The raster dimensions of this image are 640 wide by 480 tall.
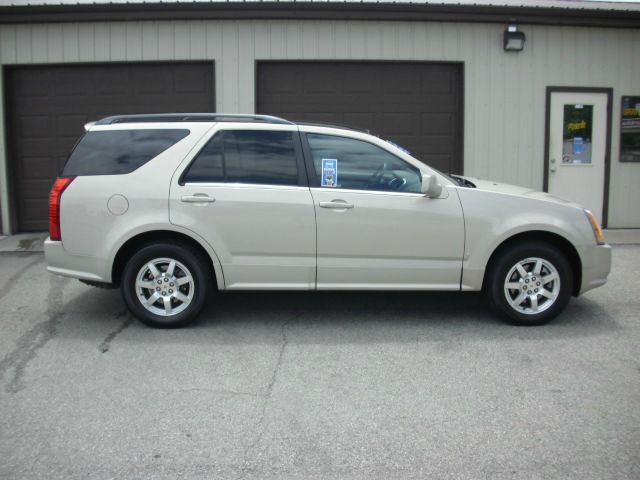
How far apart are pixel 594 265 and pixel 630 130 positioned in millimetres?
6193

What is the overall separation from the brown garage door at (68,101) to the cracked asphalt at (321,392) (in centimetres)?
464

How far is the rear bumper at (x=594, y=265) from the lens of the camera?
5848 mm

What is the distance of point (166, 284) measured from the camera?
579cm

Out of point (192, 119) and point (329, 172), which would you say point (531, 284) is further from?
point (192, 119)

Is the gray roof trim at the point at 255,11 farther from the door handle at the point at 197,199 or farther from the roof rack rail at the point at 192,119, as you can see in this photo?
the door handle at the point at 197,199

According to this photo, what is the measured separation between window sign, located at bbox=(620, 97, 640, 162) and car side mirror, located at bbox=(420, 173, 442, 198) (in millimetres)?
6723

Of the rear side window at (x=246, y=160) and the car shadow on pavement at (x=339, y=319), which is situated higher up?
the rear side window at (x=246, y=160)

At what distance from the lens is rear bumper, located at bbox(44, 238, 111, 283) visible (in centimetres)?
577

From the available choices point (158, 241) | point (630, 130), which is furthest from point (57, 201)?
point (630, 130)

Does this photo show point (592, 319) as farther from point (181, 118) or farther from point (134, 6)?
point (134, 6)

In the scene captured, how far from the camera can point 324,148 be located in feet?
19.4

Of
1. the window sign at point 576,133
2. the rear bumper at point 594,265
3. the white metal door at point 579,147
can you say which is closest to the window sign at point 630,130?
the white metal door at point 579,147

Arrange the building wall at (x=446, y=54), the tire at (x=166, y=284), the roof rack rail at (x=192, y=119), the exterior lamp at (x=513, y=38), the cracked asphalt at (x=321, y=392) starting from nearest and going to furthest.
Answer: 1. the cracked asphalt at (x=321, y=392)
2. the tire at (x=166, y=284)
3. the roof rack rail at (x=192, y=119)
4. the building wall at (x=446, y=54)
5. the exterior lamp at (x=513, y=38)

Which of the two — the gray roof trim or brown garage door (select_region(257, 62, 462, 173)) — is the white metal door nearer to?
the gray roof trim
